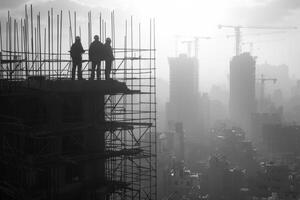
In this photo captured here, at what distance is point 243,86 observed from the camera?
101 meters

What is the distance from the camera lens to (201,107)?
108562 millimetres

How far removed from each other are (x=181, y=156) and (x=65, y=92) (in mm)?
50043

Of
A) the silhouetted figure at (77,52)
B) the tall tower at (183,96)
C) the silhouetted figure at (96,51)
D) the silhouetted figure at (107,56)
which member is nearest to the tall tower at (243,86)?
the tall tower at (183,96)

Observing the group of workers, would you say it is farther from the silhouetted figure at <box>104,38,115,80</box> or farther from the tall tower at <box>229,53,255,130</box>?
the tall tower at <box>229,53,255,130</box>

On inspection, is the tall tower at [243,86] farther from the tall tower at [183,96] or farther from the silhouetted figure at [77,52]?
the silhouetted figure at [77,52]

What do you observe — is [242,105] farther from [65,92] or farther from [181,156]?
[65,92]

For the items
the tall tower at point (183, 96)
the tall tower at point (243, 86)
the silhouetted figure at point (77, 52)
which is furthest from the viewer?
the tall tower at point (243, 86)

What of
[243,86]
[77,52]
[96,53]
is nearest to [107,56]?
[96,53]

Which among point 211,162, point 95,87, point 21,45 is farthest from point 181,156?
point 95,87

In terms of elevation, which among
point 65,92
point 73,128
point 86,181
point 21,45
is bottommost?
point 86,181

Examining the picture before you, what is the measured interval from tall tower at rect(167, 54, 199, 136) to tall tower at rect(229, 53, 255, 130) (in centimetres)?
941

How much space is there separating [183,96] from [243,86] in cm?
1374

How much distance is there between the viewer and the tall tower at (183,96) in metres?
97.2

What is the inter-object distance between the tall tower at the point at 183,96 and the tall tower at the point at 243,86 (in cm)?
941
